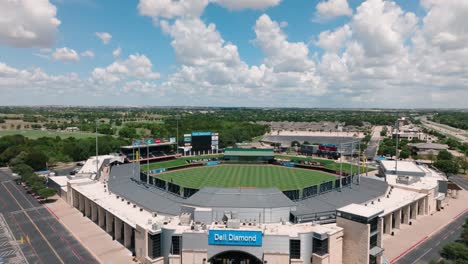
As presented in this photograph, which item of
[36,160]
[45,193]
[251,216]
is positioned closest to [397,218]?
[251,216]

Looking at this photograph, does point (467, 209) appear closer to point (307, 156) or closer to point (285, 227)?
point (285, 227)

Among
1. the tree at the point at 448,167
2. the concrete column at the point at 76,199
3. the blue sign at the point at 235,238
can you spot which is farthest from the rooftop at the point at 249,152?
the blue sign at the point at 235,238

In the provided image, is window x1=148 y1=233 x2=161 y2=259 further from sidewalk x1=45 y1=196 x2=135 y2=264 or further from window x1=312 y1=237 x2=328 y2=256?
window x1=312 y1=237 x2=328 y2=256

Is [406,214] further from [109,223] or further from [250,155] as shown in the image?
[250,155]

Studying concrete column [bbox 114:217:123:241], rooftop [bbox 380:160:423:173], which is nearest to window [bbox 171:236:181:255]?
concrete column [bbox 114:217:123:241]

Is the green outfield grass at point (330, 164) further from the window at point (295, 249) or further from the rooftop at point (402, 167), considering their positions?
the window at point (295, 249)

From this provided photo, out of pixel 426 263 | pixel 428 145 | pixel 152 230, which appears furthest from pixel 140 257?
pixel 428 145
